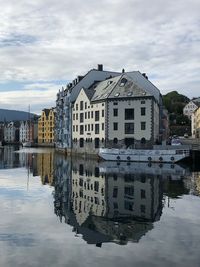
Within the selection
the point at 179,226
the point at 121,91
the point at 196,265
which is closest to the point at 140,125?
the point at 121,91

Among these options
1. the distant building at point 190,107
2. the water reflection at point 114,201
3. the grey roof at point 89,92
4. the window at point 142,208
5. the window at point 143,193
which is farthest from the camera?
the distant building at point 190,107

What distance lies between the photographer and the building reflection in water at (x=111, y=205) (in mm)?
19266

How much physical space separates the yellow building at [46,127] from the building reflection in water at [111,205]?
130 meters

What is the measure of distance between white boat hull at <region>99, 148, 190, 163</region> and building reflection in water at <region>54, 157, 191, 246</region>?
2161cm

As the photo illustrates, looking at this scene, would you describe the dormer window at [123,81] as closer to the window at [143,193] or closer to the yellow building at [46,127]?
the window at [143,193]

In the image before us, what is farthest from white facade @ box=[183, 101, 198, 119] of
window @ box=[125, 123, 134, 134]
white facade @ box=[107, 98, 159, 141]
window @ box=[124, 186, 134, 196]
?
window @ box=[124, 186, 134, 196]

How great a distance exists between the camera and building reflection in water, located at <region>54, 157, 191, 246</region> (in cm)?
1927

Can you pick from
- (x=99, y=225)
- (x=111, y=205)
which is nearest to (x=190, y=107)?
(x=111, y=205)

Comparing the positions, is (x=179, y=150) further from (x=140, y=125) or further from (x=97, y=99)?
(x=97, y=99)

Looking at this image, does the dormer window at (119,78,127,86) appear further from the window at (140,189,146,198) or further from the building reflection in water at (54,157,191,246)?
the window at (140,189,146,198)

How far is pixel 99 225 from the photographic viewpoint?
20469 millimetres

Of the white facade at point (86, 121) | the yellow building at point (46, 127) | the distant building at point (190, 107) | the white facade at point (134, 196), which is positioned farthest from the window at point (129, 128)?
the distant building at point (190, 107)

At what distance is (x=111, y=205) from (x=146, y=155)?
40.5 m

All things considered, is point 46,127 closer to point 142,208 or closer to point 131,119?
point 131,119
